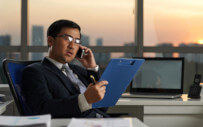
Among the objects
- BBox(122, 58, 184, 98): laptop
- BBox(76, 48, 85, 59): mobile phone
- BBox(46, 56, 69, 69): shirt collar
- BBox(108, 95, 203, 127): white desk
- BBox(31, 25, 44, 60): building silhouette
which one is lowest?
BBox(108, 95, 203, 127): white desk

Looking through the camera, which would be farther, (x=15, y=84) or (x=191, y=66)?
(x=191, y=66)

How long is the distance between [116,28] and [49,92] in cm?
297

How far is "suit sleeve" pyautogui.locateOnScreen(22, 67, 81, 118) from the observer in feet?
5.92

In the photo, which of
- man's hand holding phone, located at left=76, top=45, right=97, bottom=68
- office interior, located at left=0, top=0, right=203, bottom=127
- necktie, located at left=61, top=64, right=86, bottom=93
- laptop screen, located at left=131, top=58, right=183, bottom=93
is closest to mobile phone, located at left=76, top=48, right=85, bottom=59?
man's hand holding phone, located at left=76, top=45, right=97, bottom=68

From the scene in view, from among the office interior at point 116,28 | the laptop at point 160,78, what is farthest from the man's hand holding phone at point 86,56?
the office interior at point 116,28

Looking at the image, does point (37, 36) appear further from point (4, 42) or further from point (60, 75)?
point (60, 75)

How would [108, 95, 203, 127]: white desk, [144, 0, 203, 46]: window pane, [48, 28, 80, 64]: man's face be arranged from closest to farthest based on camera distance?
[48, 28, 80, 64]: man's face
[108, 95, 203, 127]: white desk
[144, 0, 203, 46]: window pane

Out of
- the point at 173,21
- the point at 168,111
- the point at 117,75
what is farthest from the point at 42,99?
the point at 173,21

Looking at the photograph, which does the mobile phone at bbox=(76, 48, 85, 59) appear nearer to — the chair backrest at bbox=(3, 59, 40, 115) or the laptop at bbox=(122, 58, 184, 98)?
the chair backrest at bbox=(3, 59, 40, 115)

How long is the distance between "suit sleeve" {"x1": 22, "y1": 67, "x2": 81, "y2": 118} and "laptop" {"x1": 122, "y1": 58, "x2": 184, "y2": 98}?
1072 millimetres

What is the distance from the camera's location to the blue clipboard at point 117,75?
183 centimetres

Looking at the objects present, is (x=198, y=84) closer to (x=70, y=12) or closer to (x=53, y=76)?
(x=53, y=76)

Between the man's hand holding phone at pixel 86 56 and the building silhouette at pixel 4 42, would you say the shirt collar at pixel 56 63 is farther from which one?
the building silhouette at pixel 4 42

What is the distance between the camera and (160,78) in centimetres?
294
